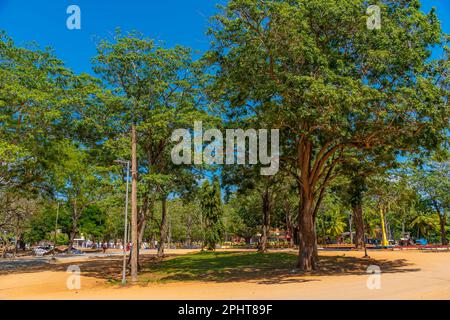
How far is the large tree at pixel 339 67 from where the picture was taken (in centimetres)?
1705

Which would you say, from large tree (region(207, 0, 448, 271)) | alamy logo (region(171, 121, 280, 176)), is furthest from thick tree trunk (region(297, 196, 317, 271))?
large tree (region(207, 0, 448, 271))

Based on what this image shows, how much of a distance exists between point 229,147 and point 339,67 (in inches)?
329

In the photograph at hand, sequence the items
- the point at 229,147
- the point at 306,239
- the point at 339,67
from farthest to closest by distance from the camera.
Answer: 1. the point at 229,147
2. the point at 306,239
3. the point at 339,67

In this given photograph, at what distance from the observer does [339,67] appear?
17594mm

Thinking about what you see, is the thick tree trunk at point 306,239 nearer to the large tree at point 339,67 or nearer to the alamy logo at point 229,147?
the alamy logo at point 229,147

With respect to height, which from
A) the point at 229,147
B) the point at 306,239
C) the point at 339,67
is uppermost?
the point at 339,67

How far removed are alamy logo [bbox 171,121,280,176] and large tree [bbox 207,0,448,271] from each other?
7.78ft

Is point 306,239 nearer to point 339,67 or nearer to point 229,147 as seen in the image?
point 229,147

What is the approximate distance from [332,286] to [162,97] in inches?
648

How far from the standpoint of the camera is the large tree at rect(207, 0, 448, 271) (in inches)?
671

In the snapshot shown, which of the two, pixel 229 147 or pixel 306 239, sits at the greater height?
pixel 229 147

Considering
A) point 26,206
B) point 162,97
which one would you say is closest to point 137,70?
point 162,97

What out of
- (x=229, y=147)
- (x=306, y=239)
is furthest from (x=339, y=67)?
(x=306, y=239)
